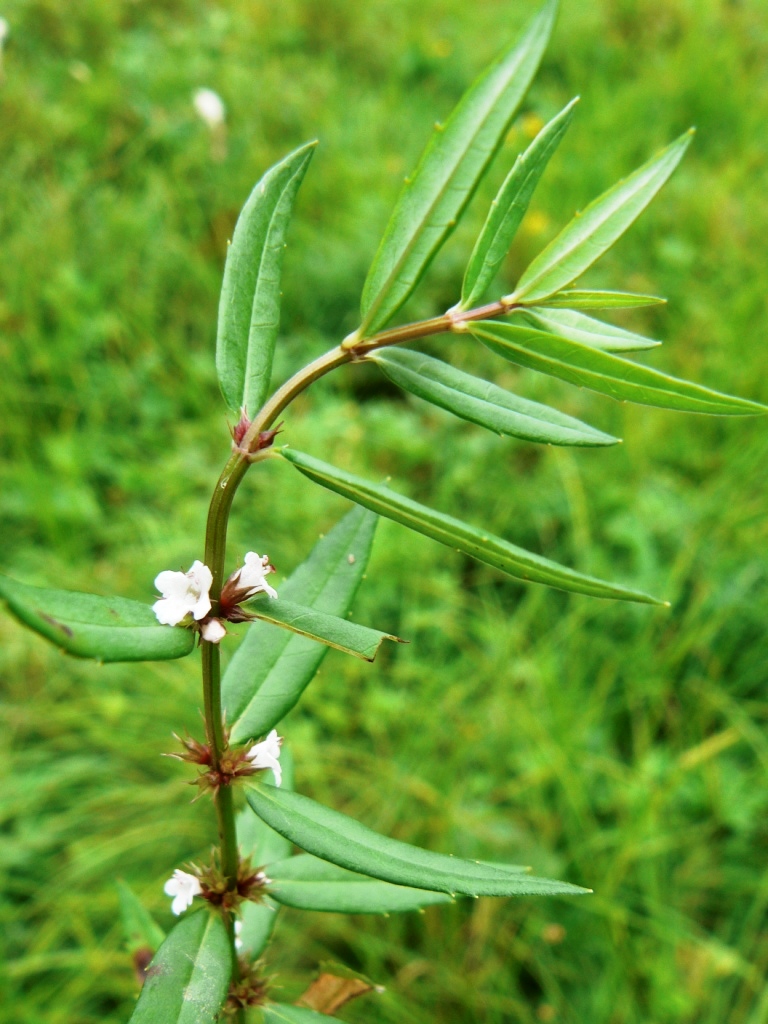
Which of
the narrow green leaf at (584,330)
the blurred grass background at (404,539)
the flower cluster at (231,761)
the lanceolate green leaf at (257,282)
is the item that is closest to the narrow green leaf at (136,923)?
the flower cluster at (231,761)

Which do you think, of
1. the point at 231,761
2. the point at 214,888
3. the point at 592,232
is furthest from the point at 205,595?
the point at 592,232

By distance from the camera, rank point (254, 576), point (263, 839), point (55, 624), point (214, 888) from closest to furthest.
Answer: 1. point (55, 624)
2. point (254, 576)
3. point (214, 888)
4. point (263, 839)

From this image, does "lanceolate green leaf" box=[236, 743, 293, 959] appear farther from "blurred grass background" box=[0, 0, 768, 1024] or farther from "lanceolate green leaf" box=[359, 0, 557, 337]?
"blurred grass background" box=[0, 0, 768, 1024]

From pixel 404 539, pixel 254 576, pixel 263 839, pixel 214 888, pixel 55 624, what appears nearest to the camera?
pixel 55 624

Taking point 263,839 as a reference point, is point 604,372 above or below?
above

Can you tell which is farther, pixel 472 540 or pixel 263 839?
pixel 263 839

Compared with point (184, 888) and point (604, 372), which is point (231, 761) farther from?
point (604, 372)

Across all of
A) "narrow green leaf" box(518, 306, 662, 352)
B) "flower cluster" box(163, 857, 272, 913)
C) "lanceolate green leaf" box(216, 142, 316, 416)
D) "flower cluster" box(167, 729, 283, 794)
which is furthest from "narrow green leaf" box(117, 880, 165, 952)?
"narrow green leaf" box(518, 306, 662, 352)
